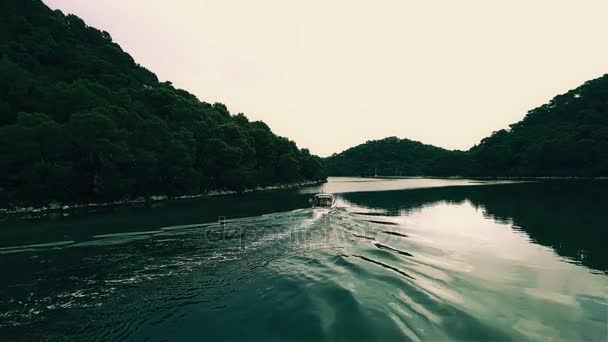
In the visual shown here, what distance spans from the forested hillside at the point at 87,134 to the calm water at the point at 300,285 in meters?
26.5

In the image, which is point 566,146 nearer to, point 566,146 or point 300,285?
point 566,146

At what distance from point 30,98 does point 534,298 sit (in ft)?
256

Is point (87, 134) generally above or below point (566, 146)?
below

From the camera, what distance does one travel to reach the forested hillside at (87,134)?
46844 mm

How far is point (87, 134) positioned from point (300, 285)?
53.4 meters

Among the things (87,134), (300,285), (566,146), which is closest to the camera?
(300,285)

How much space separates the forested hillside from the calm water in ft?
86.9

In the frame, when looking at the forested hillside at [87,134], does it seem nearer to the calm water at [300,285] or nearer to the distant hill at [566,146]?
the calm water at [300,285]

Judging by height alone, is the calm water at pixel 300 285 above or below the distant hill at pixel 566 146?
below

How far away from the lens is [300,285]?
13.9m

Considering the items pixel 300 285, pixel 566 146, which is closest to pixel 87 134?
pixel 300 285

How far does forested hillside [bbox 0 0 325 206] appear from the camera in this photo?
1844 inches

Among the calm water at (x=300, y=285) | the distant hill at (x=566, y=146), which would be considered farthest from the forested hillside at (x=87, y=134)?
the distant hill at (x=566, y=146)

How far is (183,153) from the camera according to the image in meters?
69.0
